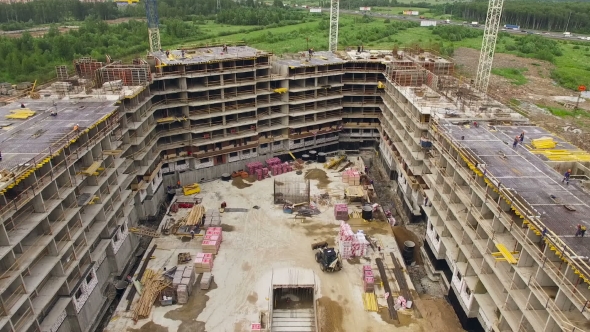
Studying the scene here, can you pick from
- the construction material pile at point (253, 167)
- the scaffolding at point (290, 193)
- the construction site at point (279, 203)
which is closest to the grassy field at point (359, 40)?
the construction site at point (279, 203)

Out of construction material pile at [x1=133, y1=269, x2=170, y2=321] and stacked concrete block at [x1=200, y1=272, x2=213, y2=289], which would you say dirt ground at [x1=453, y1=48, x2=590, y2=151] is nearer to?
stacked concrete block at [x1=200, y1=272, x2=213, y2=289]

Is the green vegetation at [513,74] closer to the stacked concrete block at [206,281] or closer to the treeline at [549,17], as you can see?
the treeline at [549,17]

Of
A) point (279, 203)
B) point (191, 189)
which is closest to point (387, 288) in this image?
point (279, 203)

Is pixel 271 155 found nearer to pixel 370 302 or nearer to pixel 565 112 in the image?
pixel 370 302

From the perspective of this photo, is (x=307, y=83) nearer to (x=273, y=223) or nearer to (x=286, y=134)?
(x=286, y=134)

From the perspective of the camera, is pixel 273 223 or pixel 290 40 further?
pixel 290 40

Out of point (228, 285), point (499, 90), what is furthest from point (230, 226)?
point (499, 90)
